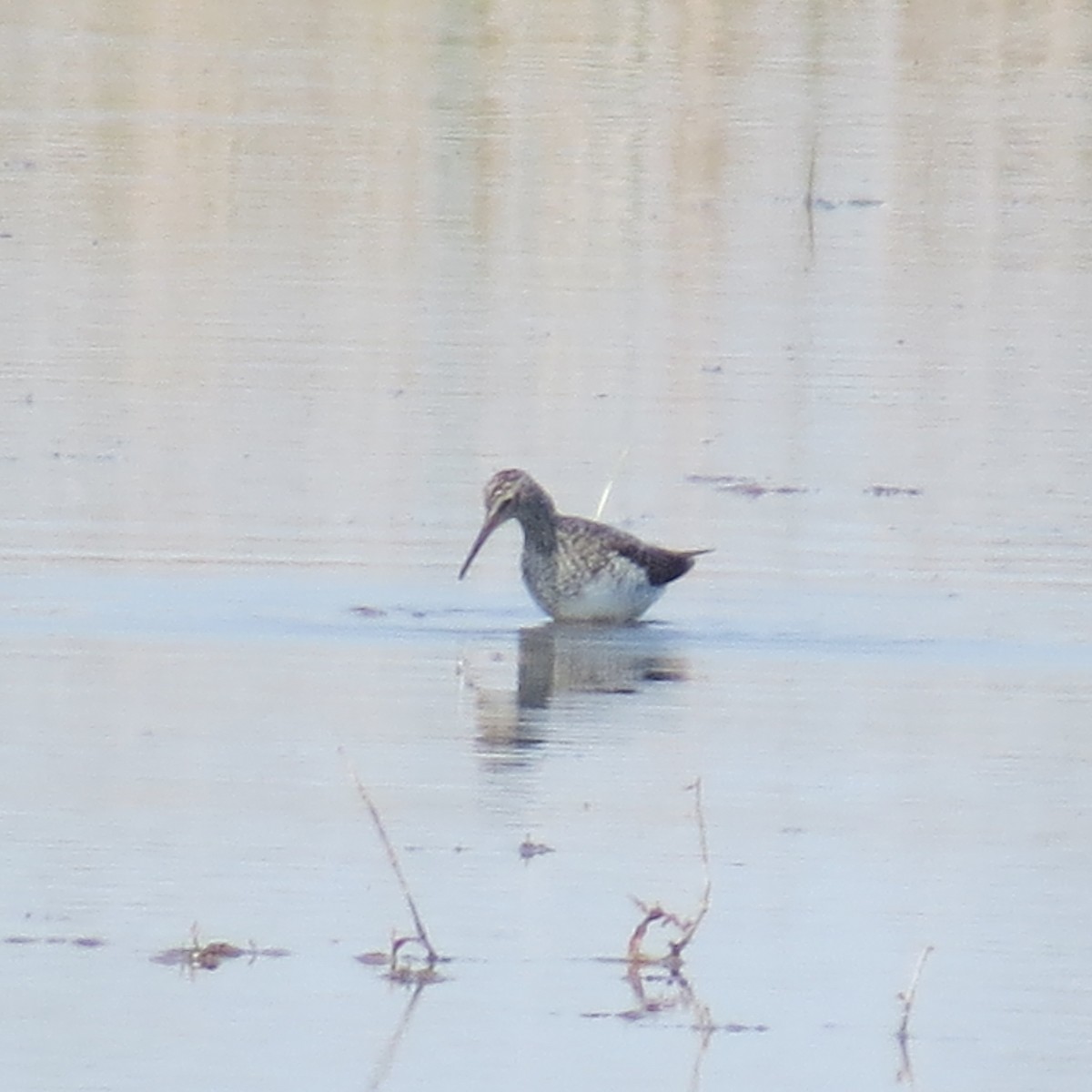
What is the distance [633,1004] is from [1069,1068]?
2.67ft

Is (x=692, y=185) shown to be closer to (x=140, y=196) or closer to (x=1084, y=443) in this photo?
(x=140, y=196)

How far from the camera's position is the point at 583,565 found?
1062cm

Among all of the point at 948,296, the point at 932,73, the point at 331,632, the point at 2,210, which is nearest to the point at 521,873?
the point at 331,632

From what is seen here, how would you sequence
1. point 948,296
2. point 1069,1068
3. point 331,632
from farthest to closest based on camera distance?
point 948,296
point 331,632
point 1069,1068

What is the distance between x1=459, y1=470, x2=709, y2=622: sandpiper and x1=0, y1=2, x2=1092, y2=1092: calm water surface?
101 millimetres

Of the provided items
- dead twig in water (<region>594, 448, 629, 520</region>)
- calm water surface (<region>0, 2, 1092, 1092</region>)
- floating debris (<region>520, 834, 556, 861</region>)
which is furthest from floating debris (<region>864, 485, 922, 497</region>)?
floating debris (<region>520, 834, 556, 861</region>)

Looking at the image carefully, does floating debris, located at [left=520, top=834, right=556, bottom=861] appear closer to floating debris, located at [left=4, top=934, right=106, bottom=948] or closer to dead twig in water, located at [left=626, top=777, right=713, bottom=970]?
dead twig in water, located at [left=626, top=777, right=713, bottom=970]

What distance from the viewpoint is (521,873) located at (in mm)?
7617

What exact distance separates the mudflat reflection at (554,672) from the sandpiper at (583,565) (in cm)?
7

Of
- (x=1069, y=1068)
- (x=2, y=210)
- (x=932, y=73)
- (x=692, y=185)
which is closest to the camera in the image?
(x=1069, y=1068)

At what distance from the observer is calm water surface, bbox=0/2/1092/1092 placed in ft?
22.2

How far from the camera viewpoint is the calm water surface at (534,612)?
22.2ft

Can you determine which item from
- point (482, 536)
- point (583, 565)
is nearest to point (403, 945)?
point (583, 565)

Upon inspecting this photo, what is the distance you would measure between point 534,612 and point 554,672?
98 centimetres
